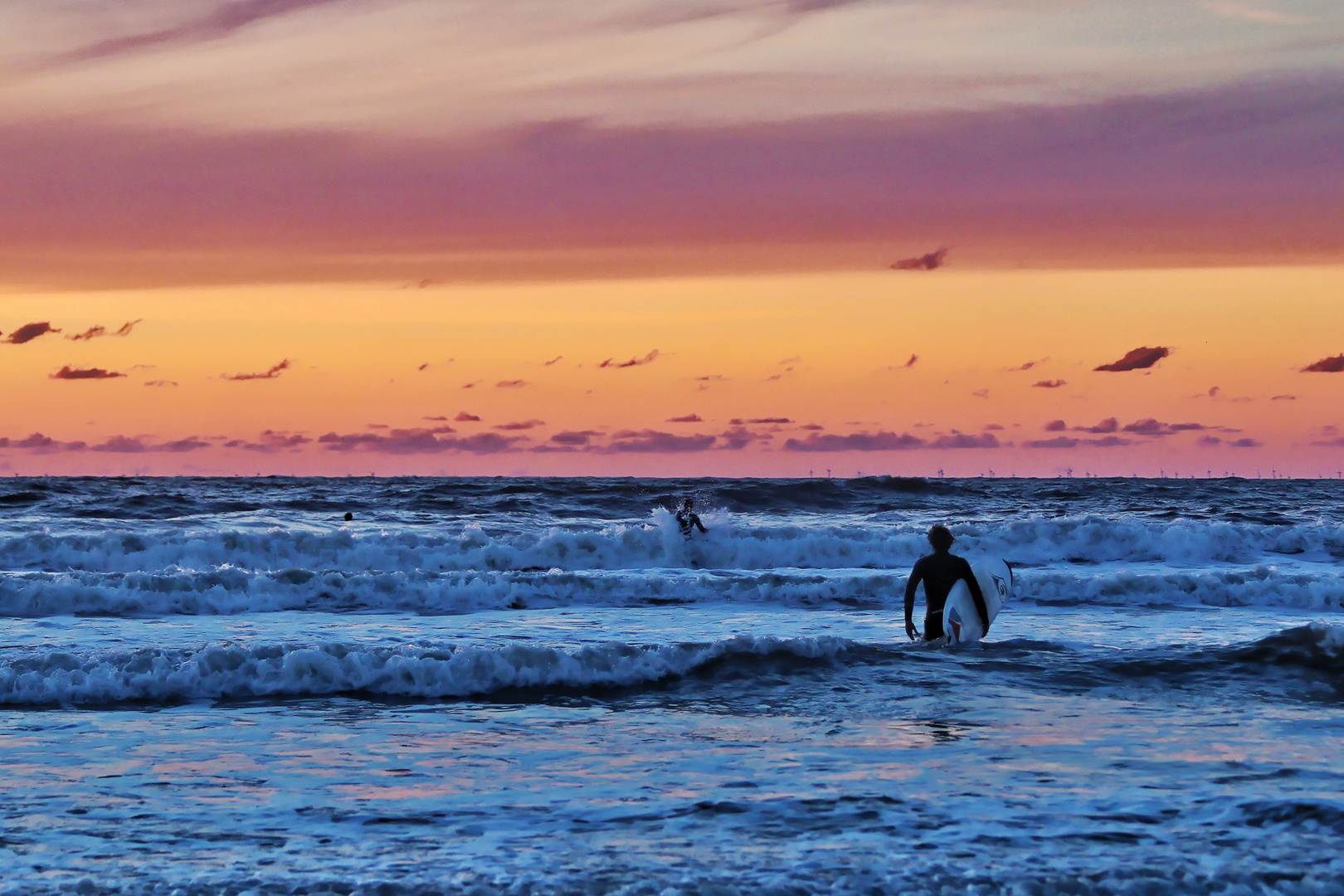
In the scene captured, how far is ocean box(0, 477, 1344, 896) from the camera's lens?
20.6ft

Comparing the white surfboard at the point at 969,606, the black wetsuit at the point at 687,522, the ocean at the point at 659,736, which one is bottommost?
the ocean at the point at 659,736

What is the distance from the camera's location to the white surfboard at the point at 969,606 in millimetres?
13875

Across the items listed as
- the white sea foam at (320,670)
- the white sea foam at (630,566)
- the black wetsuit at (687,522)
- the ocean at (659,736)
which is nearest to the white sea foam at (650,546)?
the white sea foam at (630,566)

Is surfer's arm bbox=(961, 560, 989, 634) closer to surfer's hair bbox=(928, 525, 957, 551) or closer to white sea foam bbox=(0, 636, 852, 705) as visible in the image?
surfer's hair bbox=(928, 525, 957, 551)

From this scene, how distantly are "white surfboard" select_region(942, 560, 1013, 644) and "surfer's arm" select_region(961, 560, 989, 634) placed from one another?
0.03m

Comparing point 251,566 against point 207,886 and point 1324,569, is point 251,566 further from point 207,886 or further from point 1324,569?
point 1324,569

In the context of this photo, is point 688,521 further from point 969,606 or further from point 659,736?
point 659,736

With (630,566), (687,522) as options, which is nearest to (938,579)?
(630,566)

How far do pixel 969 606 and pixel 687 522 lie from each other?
51.2 ft

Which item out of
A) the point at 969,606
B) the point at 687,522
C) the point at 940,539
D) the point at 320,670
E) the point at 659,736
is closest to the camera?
the point at 659,736

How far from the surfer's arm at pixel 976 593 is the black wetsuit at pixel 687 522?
595 inches

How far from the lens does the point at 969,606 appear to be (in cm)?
1405

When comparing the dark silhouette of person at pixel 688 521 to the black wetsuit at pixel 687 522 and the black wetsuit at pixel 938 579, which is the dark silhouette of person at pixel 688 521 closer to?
the black wetsuit at pixel 687 522

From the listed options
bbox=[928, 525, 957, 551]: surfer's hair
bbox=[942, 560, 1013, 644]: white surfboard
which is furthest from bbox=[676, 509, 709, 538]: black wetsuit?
bbox=[928, 525, 957, 551]: surfer's hair
